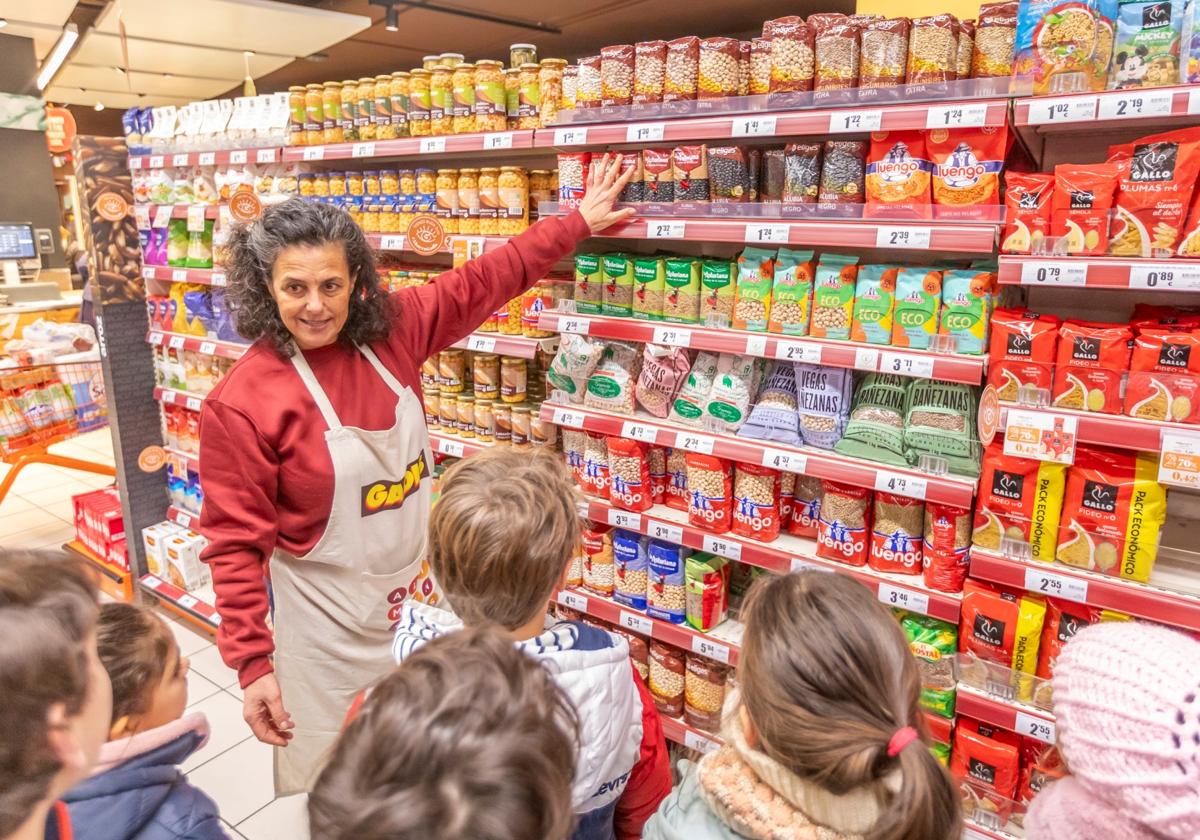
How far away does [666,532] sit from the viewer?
253 centimetres

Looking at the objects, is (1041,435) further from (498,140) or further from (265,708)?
(265,708)

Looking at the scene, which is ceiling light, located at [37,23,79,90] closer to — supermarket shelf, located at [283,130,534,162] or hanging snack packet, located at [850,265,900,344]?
supermarket shelf, located at [283,130,534,162]

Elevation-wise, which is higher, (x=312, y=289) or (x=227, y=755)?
(x=312, y=289)

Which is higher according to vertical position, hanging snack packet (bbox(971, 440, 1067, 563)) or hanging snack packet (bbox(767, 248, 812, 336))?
hanging snack packet (bbox(767, 248, 812, 336))

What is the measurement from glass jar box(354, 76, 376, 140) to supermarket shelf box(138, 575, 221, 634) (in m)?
2.36

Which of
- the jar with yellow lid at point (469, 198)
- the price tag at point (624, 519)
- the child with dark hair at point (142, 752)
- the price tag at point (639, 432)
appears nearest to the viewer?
the child with dark hair at point (142, 752)

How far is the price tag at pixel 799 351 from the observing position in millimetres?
2133

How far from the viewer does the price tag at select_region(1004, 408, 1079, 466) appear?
5.96ft

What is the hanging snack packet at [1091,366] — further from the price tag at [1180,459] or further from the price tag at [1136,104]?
the price tag at [1136,104]

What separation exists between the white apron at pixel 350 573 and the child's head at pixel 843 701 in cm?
125

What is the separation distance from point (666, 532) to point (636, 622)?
368mm

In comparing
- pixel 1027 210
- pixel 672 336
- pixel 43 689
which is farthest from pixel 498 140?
pixel 43 689

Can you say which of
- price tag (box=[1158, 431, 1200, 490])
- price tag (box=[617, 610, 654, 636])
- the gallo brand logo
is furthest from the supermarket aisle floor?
price tag (box=[1158, 431, 1200, 490])

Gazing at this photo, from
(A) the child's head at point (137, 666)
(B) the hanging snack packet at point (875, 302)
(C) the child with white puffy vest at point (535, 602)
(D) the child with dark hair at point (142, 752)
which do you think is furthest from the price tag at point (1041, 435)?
(A) the child's head at point (137, 666)
